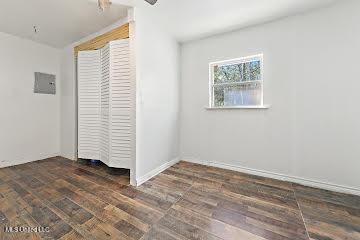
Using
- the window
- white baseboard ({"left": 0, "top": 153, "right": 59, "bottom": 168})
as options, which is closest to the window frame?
the window

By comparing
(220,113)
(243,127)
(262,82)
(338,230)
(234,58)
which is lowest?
(338,230)

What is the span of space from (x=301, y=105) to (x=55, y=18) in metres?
3.64

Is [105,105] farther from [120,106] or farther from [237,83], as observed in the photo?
[237,83]

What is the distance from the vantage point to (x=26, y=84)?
116 inches

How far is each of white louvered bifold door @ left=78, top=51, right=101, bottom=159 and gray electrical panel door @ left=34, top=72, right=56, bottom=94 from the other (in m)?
0.93

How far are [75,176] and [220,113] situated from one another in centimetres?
247

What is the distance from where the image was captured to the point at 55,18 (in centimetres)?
227

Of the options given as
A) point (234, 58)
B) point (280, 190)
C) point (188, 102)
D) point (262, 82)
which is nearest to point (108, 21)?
point (188, 102)

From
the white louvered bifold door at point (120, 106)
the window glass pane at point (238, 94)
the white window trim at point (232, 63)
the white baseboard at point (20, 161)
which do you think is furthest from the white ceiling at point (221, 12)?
the white baseboard at point (20, 161)

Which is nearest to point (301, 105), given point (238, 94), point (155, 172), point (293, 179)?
point (238, 94)

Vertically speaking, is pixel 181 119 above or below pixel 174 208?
above

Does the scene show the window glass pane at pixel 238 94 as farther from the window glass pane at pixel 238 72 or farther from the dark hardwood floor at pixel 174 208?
the dark hardwood floor at pixel 174 208

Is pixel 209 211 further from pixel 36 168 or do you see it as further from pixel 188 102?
pixel 36 168

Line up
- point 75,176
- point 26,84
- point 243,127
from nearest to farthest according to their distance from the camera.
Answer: point 75,176 < point 243,127 < point 26,84
